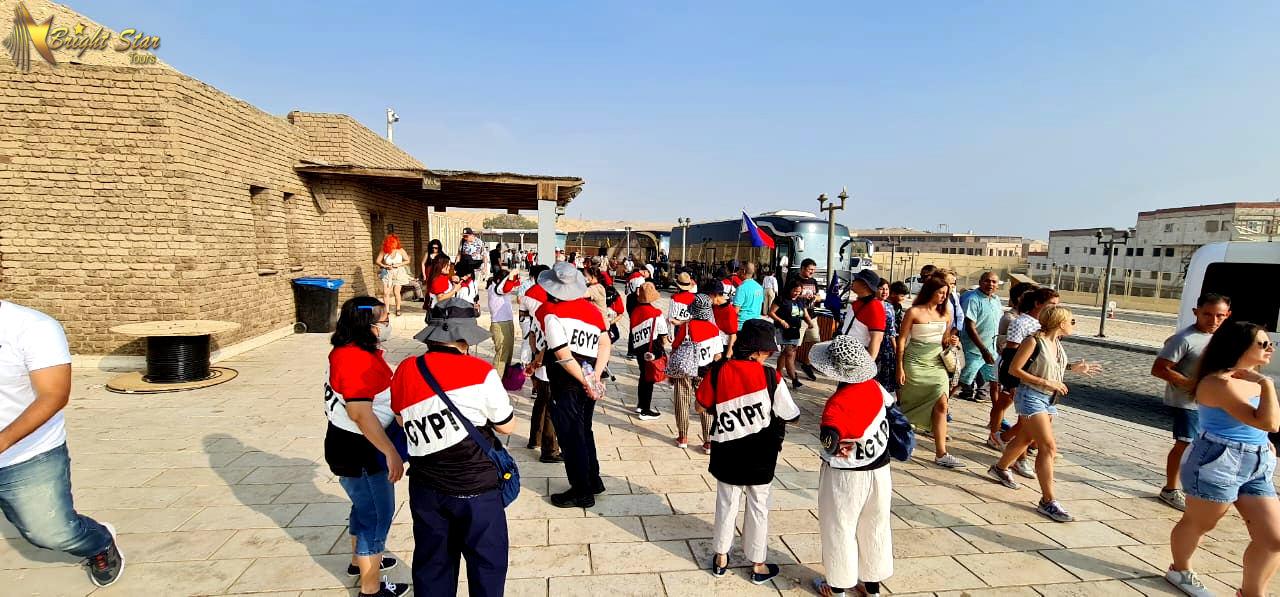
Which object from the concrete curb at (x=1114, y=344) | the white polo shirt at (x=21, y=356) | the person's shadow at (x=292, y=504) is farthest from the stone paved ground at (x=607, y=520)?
the concrete curb at (x=1114, y=344)

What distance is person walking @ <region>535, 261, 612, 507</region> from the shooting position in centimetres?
382

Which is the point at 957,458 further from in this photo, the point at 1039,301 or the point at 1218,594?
the point at 1218,594

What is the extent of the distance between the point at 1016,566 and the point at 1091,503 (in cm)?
155

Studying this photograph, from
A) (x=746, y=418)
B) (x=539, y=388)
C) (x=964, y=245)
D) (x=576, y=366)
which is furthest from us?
(x=964, y=245)

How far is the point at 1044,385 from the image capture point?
3910 millimetres

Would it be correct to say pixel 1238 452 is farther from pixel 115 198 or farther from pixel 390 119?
pixel 390 119

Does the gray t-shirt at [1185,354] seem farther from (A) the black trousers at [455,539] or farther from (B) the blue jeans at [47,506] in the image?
(B) the blue jeans at [47,506]

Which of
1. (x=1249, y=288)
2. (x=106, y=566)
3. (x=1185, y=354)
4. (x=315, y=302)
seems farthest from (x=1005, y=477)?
(x=315, y=302)

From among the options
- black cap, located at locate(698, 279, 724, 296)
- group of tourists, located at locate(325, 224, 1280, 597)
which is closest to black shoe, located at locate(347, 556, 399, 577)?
group of tourists, located at locate(325, 224, 1280, 597)

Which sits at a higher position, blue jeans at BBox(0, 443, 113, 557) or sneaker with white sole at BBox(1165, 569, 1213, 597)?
blue jeans at BBox(0, 443, 113, 557)

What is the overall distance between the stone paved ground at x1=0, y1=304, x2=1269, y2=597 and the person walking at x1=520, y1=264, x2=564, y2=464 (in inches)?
6.6

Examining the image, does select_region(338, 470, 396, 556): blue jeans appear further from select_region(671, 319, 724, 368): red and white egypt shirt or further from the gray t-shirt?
the gray t-shirt

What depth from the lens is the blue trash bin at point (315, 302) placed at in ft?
33.3

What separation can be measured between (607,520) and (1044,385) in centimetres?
333
